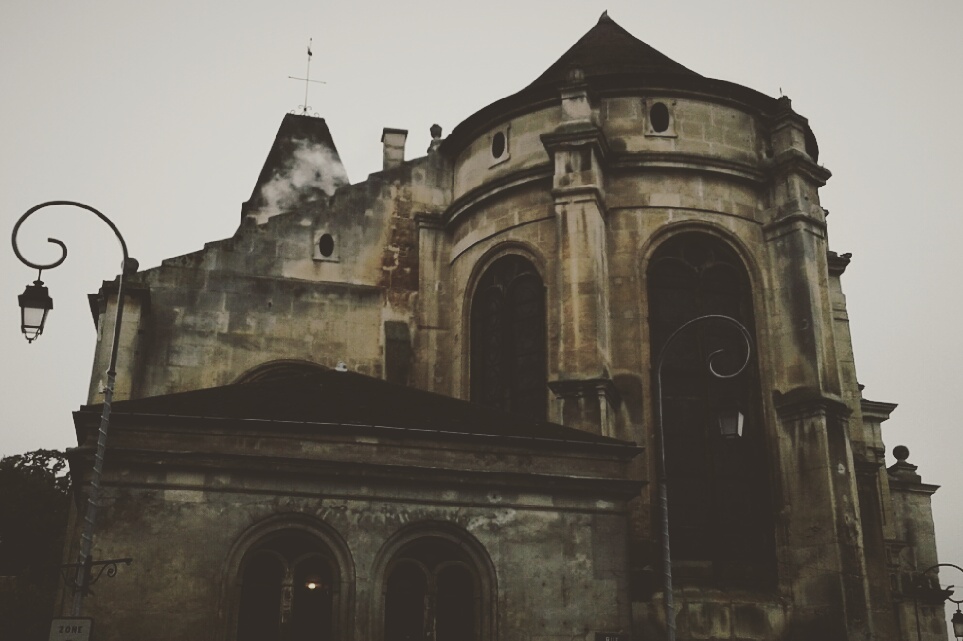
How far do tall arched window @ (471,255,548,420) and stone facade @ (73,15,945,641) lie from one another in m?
0.07

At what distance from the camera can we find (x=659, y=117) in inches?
924

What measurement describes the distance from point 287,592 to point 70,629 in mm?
2966

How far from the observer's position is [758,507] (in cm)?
2103

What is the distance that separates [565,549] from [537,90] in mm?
12466

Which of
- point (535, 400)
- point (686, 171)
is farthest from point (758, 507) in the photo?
point (686, 171)

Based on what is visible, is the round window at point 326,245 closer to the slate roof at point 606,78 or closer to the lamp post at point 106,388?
the slate roof at point 606,78

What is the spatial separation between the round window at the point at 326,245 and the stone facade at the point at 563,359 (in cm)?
11

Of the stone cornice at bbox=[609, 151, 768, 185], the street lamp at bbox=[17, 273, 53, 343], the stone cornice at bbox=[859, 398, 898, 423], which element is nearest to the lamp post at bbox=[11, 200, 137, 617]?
the street lamp at bbox=[17, 273, 53, 343]

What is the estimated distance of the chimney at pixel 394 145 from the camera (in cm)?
2878

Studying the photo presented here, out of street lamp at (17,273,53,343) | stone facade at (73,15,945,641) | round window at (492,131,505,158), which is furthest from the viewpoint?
round window at (492,131,505,158)

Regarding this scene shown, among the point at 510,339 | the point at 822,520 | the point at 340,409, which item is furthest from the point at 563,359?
the point at 340,409

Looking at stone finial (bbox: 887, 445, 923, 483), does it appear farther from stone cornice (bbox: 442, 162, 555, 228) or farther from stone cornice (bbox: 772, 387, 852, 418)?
stone cornice (bbox: 442, 162, 555, 228)

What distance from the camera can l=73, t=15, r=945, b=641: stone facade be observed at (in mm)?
14219

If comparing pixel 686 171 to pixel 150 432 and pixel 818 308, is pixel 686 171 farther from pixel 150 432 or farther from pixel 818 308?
pixel 150 432
